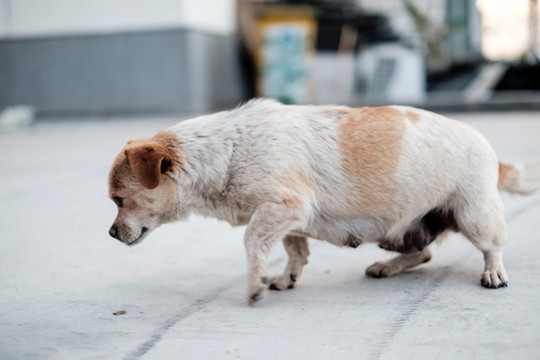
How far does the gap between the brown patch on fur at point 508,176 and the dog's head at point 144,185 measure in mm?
1668

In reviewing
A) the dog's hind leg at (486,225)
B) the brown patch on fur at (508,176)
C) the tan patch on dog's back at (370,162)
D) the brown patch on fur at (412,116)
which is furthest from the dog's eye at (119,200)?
the brown patch on fur at (508,176)

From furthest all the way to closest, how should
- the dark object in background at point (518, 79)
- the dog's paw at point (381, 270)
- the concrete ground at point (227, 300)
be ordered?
the dark object in background at point (518, 79) → the dog's paw at point (381, 270) → the concrete ground at point (227, 300)

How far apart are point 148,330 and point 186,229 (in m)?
1.90

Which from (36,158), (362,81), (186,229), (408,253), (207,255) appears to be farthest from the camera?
(362,81)

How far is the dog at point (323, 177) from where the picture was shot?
2975mm

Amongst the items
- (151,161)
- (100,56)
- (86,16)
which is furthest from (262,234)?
(86,16)

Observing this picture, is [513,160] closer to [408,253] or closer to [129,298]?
[408,253]

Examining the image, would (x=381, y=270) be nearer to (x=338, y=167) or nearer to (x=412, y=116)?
(x=338, y=167)

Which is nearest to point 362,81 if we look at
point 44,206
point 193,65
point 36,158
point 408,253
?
point 193,65

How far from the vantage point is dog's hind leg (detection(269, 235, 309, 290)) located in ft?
10.5

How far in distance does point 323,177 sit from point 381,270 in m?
0.61

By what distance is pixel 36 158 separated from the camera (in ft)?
26.2

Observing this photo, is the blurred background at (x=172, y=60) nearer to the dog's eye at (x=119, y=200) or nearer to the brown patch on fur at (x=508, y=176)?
the brown patch on fur at (x=508, y=176)

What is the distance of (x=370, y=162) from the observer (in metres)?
3.07
